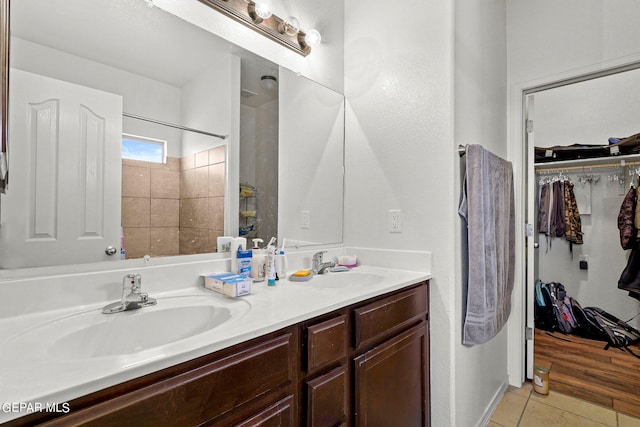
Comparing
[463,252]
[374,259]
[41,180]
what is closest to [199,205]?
[41,180]

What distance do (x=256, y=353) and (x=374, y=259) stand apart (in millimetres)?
1107

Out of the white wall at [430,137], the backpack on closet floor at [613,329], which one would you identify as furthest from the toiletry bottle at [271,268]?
the backpack on closet floor at [613,329]

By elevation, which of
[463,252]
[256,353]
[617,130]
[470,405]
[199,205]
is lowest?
[470,405]

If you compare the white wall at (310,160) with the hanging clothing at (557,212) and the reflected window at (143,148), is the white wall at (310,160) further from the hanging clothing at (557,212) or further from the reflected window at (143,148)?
the hanging clothing at (557,212)

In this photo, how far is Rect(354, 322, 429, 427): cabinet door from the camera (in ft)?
3.71

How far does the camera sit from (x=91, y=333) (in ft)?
2.67

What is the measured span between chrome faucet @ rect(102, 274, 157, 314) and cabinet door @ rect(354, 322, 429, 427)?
0.73 m

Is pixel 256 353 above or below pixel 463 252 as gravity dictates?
below

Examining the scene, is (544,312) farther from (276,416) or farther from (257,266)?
(276,416)

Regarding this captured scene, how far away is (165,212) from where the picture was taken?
1.20 meters

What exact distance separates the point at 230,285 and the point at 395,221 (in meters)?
0.97

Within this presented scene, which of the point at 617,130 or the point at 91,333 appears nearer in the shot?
the point at 91,333

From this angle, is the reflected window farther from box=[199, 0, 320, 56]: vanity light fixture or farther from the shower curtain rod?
box=[199, 0, 320, 56]: vanity light fixture

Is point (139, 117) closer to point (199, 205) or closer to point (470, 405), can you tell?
point (199, 205)
